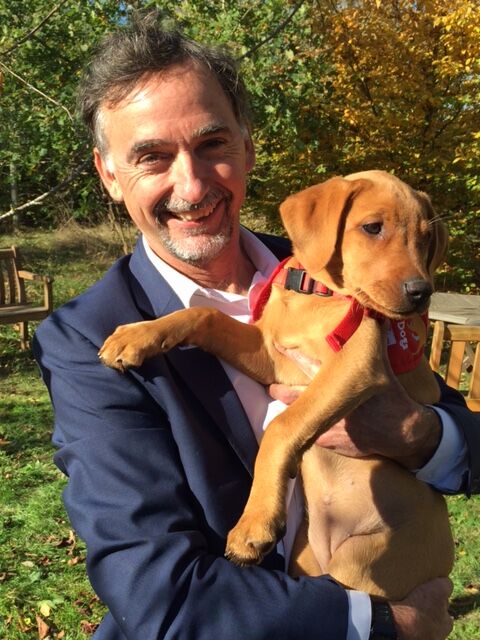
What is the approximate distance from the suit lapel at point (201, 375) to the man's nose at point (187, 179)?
290 millimetres

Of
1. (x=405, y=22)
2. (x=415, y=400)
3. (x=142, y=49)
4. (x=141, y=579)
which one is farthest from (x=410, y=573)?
(x=405, y=22)

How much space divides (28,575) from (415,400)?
133 inches

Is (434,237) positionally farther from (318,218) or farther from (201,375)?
(201,375)

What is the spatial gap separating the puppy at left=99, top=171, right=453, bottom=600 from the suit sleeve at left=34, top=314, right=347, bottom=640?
371 mm

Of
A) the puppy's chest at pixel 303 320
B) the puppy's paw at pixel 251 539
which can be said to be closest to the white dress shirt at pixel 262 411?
the puppy's chest at pixel 303 320

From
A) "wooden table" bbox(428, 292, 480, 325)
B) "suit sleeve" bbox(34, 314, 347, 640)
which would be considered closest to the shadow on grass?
"suit sleeve" bbox(34, 314, 347, 640)

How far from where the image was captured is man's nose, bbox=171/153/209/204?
248 centimetres

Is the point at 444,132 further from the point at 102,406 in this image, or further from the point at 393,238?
the point at 102,406

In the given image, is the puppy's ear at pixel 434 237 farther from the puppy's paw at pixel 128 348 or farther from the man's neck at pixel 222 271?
the puppy's paw at pixel 128 348

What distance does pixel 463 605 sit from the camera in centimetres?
479

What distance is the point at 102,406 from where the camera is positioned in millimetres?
1992

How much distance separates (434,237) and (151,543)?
170 cm

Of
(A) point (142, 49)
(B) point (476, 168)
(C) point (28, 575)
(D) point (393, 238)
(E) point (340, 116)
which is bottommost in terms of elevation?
(C) point (28, 575)

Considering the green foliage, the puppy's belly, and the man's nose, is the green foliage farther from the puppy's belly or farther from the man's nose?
the puppy's belly
